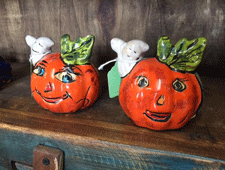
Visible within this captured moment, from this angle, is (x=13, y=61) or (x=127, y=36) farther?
(x=13, y=61)

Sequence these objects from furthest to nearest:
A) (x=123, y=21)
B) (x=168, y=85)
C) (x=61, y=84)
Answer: (x=123, y=21)
(x=61, y=84)
(x=168, y=85)

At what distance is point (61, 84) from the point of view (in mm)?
619

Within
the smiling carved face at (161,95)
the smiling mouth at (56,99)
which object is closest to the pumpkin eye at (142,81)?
the smiling carved face at (161,95)

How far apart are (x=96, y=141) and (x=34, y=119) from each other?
0.25 metres

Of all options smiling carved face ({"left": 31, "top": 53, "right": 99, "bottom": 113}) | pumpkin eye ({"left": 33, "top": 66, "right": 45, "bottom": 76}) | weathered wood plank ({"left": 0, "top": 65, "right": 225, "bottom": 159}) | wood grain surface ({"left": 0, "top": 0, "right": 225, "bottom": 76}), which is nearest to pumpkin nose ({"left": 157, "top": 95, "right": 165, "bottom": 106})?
weathered wood plank ({"left": 0, "top": 65, "right": 225, "bottom": 159})

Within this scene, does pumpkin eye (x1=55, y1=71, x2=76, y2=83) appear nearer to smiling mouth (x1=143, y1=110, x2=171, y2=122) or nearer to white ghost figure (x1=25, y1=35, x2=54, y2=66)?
white ghost figure (x1=25, y1=35, x2=54, y2=66)

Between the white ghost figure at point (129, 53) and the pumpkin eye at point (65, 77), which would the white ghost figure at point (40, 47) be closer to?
the pumpkin eye at point (65, 77)

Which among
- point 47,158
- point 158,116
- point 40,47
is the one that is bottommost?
point 47,158

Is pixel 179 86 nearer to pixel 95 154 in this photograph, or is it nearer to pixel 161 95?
pixel 161 95

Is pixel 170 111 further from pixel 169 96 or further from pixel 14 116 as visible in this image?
pixel 14 116

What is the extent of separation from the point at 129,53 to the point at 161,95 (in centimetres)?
15

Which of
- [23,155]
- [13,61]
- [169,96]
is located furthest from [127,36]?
[13,61]

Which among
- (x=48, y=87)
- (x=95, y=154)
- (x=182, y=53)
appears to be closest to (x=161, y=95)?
(x=182, y=53)

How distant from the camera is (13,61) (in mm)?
1369
